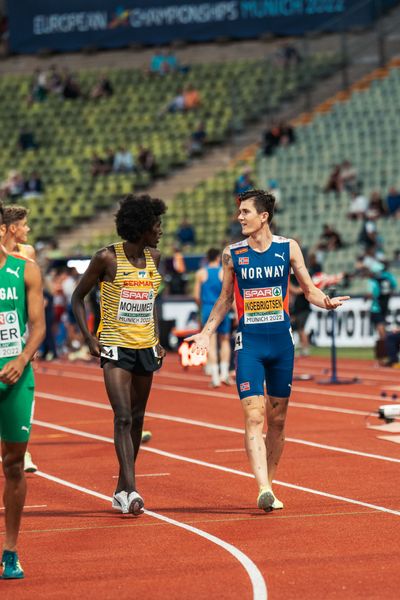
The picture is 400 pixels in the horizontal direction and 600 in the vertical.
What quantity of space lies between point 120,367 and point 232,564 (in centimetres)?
235

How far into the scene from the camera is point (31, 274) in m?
7.62

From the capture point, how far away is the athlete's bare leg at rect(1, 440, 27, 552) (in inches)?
298

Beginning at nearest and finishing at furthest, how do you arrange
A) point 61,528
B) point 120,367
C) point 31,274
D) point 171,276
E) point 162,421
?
point 31,274 → point 61,528 → point 120,367 → point 162,421 → point 171,276

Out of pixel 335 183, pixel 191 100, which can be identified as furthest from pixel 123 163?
pixel 335 183

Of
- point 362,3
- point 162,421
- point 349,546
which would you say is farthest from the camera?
point 362,3

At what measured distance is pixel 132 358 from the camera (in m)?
9.91

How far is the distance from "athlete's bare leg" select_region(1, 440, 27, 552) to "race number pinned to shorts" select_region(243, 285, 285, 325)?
2.58 m

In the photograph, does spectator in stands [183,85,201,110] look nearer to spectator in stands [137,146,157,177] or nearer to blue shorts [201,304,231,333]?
spectator in stands [137,146,157,177]

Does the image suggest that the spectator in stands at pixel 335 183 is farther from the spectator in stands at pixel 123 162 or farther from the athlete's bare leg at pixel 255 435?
the athlete's bare leg at pixel 255 435

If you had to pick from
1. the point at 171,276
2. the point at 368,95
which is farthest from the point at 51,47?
the point at 171,276

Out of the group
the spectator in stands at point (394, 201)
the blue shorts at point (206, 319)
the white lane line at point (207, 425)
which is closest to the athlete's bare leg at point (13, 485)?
the white lane line at point (207, 425)

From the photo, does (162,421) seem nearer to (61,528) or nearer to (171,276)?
(61,528)

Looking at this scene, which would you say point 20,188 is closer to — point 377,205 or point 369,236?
point 377,205

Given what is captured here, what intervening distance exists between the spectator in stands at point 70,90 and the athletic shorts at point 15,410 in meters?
38.2
